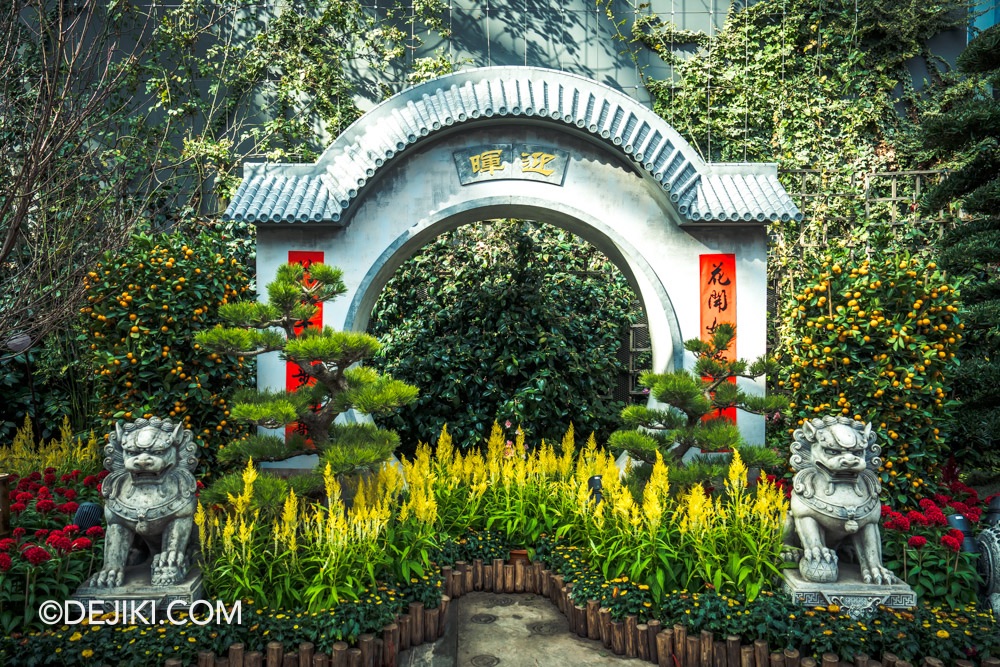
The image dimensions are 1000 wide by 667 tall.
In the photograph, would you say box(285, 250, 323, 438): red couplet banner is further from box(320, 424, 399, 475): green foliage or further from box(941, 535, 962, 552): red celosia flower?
box(941, 535, 962, 552): red celosia flower

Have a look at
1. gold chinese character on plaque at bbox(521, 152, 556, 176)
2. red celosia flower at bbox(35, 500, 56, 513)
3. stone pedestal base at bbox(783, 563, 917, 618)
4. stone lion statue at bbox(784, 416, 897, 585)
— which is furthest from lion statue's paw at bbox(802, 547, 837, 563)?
red celosia flower at bbox(35, 500, 56, 513)

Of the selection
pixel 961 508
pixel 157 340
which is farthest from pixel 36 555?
pixel 961 508

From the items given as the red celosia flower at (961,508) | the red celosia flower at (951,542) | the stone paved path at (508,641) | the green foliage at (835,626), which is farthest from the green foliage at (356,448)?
the red celosia flower at (961,508)

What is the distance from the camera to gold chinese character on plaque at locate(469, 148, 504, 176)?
262 inches

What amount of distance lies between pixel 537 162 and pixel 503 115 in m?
0.53

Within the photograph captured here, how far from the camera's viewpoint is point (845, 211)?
9367 mm

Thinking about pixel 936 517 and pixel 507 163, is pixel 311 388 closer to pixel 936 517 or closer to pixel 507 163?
pixel 507 163

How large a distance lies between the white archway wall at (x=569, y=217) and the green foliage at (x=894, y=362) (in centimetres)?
64

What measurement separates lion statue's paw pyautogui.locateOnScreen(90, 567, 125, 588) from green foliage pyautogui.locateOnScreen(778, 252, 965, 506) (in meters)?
4.80

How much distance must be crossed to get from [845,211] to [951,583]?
223 inches

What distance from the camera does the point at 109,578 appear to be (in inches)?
173

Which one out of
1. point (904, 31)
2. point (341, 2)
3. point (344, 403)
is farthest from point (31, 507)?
point (904, 31)

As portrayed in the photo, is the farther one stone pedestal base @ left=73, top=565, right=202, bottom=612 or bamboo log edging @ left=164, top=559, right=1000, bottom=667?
stone pedestal base @ left=73, top=565, right=202, bottom=612

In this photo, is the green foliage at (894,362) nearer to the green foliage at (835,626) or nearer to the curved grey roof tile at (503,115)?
the curved grey roof tile at (503,115)
